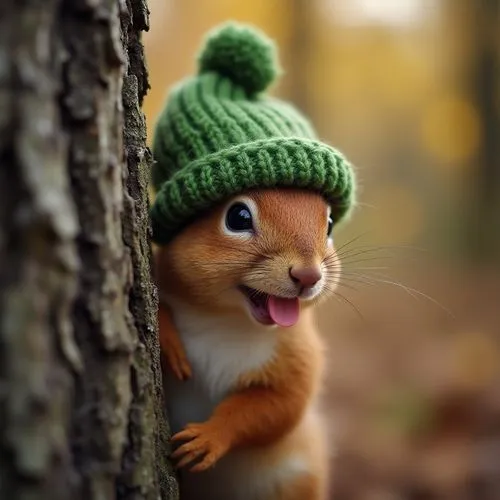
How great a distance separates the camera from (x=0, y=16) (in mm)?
1305

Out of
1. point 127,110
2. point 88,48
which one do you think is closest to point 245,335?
point 127,110

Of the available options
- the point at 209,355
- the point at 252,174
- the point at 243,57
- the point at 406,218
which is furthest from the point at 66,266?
the point at 406,218

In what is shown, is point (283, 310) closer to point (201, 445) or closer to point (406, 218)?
point (201, 445)

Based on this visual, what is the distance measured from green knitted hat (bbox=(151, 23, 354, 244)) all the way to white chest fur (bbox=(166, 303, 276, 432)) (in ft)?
0.92

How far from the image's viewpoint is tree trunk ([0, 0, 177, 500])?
1316mm

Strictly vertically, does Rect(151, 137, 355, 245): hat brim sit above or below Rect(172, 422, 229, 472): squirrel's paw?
above

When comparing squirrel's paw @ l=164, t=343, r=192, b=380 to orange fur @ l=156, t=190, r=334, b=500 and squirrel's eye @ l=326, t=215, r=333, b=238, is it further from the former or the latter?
squirrel's eye @ l=326, t=215, r=333, b=238

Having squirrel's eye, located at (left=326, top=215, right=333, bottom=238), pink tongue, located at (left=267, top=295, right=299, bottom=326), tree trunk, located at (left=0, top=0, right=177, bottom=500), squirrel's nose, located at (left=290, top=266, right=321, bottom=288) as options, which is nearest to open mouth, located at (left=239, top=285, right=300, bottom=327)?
pink tongue, located at (left=267, top=295, right=299, bottom=326)

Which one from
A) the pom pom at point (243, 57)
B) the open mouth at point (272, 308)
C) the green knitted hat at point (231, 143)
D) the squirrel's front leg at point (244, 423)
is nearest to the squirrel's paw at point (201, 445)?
the squirrel's front leg at point (244, 423)

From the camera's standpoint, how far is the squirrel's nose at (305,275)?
6.62 feet

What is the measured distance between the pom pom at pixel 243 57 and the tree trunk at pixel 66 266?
2.56 ft

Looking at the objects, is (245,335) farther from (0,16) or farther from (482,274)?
(482,274)

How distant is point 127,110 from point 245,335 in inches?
30.8

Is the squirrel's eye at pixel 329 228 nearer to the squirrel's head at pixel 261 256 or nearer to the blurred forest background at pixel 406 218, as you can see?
the squirrel's head at pixel 261 256
